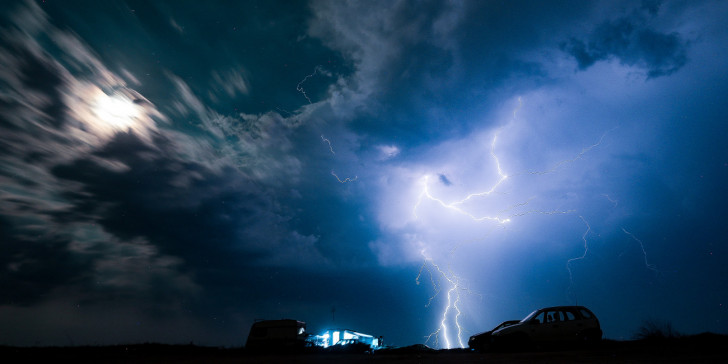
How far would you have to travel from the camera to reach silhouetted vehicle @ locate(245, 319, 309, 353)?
18.0 metres

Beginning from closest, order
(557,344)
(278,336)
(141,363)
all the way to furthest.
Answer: (141,363) → (557,344) → (278,336)

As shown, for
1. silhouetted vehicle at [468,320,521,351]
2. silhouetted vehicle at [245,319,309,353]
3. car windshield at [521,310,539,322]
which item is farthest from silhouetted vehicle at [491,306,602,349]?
silhouetted vehicle at [245,319,309,353]

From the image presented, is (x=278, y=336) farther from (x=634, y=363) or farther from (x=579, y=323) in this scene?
(x=634, y=363)

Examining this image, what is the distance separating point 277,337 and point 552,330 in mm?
13848

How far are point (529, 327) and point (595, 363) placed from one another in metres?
5.80

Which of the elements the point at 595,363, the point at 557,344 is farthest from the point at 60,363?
the point at 557,344

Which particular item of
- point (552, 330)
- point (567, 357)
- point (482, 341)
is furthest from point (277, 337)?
point (567, 357)

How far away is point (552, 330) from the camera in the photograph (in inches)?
409

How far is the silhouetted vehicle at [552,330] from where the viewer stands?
1032 cm

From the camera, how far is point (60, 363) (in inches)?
343

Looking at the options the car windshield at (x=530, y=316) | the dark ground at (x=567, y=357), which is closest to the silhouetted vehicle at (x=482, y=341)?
the dark ground at (x=567, y=357)

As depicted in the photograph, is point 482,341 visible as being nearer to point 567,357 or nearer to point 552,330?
point 552,330

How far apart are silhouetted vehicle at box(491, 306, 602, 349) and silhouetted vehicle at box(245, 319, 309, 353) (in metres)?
11.5

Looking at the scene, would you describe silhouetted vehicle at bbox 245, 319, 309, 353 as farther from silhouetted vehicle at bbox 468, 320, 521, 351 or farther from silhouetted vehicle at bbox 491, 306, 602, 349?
silhouetted vehicle at bbox 491, 306, 602, 349
